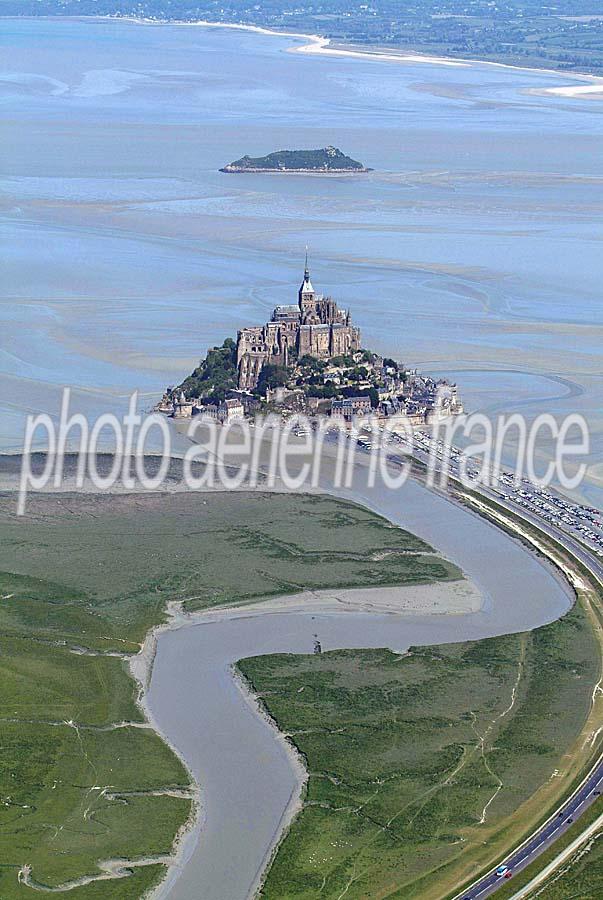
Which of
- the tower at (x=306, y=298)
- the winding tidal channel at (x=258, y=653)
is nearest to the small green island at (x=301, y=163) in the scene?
the tower at (x=306, y=298)

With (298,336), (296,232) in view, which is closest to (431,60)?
(296,232)

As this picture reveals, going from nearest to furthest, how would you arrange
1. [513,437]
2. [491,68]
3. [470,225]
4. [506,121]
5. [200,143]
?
[513,437] < [470,225] < [200,143] < [506,121] < [491,68]

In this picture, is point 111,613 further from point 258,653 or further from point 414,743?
point 414,743

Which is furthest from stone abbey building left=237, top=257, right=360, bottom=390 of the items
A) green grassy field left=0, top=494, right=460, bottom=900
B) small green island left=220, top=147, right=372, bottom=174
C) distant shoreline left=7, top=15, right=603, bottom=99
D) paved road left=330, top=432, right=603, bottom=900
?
distant shoreline left=7, top=15, right=603, bottom=99

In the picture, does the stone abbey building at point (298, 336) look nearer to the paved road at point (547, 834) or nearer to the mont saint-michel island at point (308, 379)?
the mont saint-michel island at point (308, 379)

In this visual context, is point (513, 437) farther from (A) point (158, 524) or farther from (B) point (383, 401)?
(A) point (158, 524)

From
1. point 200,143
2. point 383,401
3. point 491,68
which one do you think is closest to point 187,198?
point 200,143
